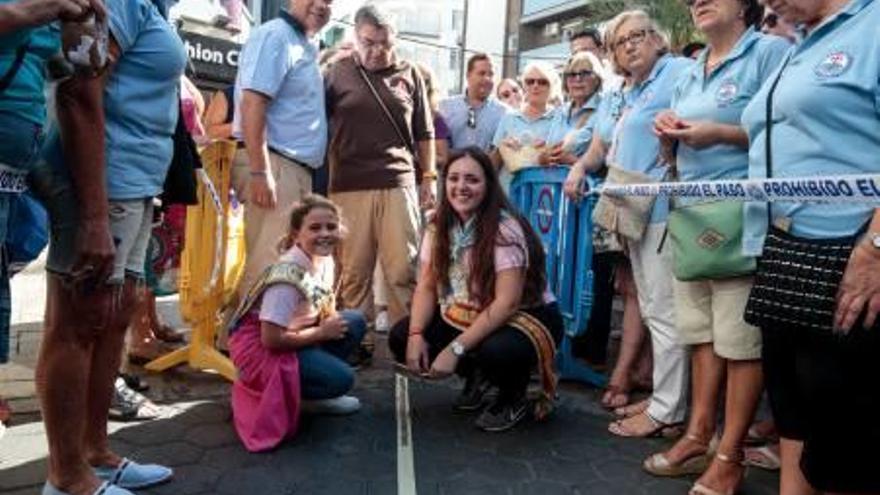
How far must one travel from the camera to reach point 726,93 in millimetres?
2670

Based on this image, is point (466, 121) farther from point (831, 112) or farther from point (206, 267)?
point (831, 112)

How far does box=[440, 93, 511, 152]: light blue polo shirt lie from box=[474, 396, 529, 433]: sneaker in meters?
2.61

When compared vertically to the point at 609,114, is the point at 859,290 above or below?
below

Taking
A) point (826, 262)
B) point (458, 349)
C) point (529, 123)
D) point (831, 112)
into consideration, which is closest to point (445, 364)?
point (458, 349)

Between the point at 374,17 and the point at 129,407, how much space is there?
234 centimetres

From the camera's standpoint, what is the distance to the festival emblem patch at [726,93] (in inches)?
104

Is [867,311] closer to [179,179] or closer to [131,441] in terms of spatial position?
[179,179]

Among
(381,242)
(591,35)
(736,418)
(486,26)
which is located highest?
(486,26)

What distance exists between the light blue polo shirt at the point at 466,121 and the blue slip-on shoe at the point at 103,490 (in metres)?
3.74

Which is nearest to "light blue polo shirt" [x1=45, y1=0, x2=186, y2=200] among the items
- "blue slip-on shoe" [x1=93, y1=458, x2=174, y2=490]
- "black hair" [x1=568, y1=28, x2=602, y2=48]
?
"blue slip-on shoe" [x1=93, y1=458, x2=174, y2=490]

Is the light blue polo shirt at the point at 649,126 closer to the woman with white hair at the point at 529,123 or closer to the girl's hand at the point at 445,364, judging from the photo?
the girl's hand at the point at 445,364

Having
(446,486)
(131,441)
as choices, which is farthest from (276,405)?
(446,486)

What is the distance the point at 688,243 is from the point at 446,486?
1213 millimetres

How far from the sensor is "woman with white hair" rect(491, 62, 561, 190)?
470 cm
